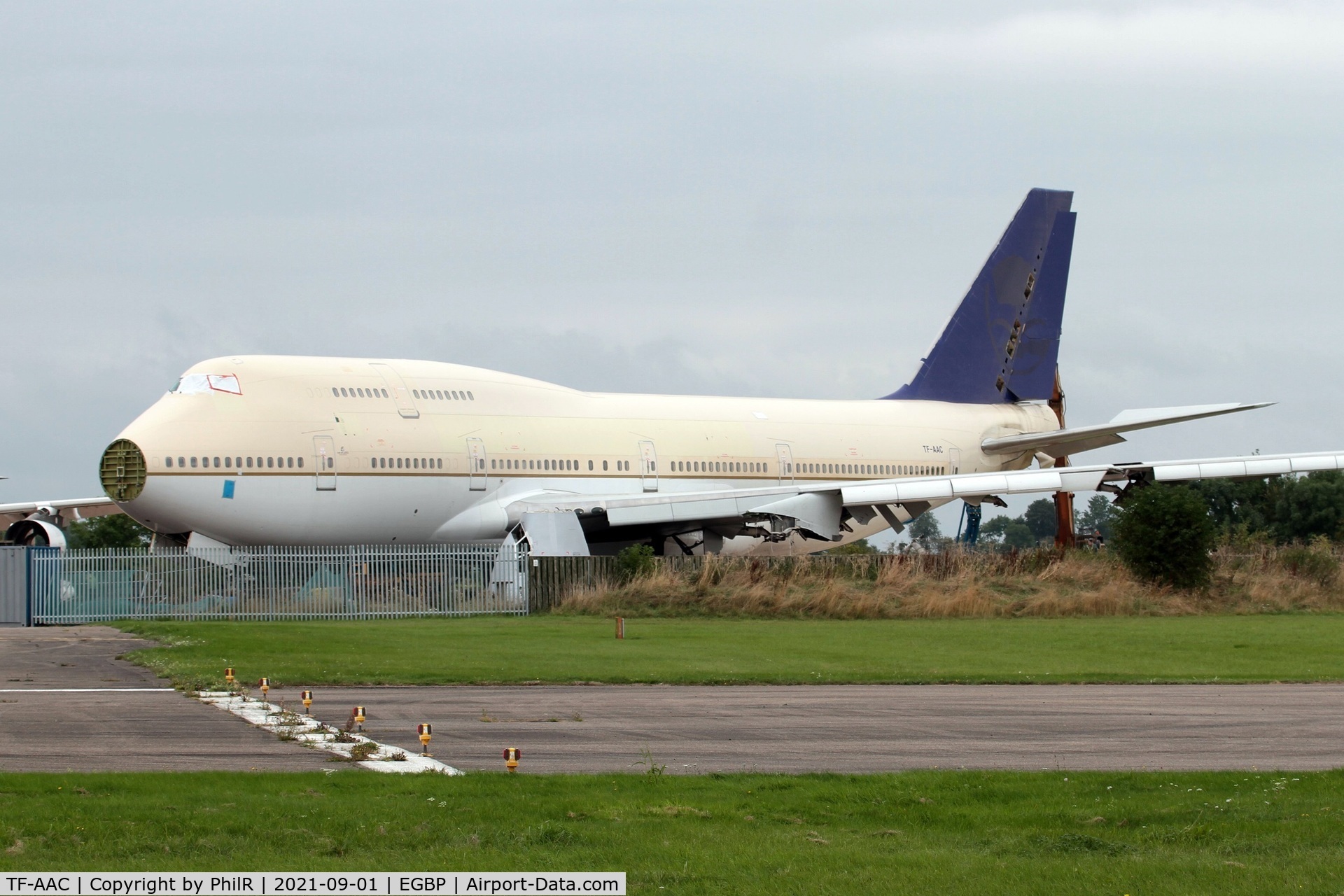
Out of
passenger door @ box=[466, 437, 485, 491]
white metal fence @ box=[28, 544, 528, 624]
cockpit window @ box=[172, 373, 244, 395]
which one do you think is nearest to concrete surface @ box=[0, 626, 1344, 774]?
white metal fence @ box=[28, 544, 528, 624]

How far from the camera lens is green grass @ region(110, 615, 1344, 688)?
18094 mm

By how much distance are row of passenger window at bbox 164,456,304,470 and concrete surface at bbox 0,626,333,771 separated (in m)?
11.4

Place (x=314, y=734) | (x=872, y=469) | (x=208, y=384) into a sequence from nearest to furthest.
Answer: (x=314, y=734), (x=208, y=384), (x=872, y=469)

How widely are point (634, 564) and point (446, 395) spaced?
23.0 ft

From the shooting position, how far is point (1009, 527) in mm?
171625

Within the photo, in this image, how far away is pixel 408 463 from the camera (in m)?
33.8

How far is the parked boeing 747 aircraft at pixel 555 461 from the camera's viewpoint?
31703 millimetres

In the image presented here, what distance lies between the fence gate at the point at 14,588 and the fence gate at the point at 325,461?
5.95 meters

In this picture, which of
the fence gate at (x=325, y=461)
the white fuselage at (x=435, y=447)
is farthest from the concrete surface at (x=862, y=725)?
the fence gate at (x=325, y=461)

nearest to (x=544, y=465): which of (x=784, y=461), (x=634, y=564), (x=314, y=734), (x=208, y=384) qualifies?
(x=634, y=564)

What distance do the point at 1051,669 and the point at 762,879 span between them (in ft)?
41.4

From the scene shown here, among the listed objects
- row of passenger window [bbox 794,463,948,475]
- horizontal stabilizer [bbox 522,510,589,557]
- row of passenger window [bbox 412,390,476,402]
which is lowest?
horizontal stabilizer [bbox 522,510,589,557]

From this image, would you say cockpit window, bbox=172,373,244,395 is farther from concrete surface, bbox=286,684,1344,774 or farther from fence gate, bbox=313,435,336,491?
concrete surface, bbox=286,684,1344,774

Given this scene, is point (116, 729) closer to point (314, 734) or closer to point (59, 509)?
point (314, 734)
